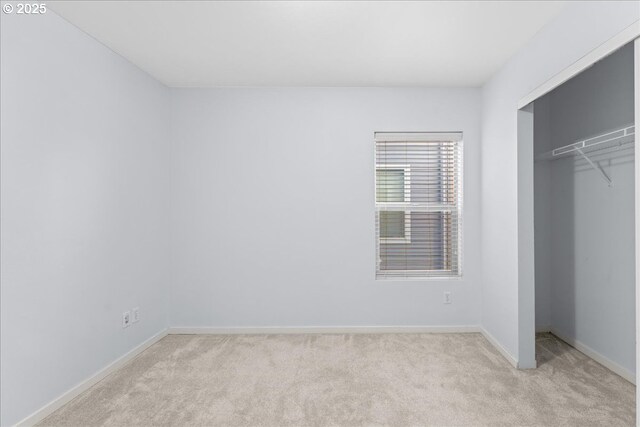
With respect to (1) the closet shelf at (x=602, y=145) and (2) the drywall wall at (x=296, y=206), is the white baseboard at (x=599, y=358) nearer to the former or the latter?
(2) the drywall wall at (x=296, y=206)

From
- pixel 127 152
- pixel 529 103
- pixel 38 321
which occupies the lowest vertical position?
pixel 38 321

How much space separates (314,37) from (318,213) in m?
1.76

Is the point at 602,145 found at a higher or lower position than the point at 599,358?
higher

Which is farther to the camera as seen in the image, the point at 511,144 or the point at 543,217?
the point at 543,217

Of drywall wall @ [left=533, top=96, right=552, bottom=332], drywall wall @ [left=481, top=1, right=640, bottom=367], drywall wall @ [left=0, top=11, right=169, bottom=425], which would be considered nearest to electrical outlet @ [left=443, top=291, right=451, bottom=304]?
drywall wall @ [left=481, top=1, right=640, bottom=367]

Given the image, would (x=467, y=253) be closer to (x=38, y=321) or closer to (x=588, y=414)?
(x=588, y=414)

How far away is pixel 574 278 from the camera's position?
3.36m

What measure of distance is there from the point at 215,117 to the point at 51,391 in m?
2.76

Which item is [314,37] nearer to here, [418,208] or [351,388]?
[418,208]

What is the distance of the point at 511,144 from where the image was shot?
3061 mm

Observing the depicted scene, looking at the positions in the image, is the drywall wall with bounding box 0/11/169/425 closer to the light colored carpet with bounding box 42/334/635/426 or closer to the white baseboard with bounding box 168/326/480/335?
the light colored carpet with bounding box 42/334/635/426

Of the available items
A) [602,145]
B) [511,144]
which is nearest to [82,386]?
[511,144]

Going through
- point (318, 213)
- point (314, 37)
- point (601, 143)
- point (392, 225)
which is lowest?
point (392, 225)

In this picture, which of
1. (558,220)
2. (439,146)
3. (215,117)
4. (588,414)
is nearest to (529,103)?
(439,146)
